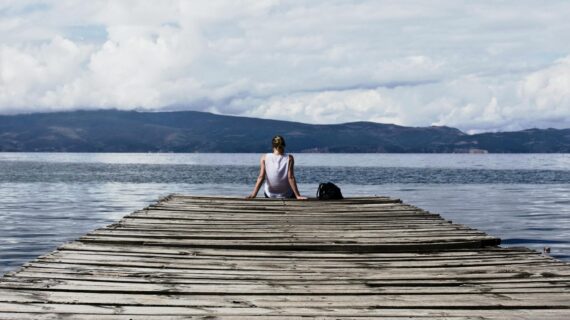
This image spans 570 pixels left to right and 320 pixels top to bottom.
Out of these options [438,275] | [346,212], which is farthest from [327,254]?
[346,212]

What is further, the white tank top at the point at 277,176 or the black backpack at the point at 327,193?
the black backpack at the point at 327,193

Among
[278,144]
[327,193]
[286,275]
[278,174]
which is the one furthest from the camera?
[327,193]

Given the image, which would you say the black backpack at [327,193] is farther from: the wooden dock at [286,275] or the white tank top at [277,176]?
the wooden dock at [286,275]

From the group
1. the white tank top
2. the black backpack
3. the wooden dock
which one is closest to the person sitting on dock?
the white tank top

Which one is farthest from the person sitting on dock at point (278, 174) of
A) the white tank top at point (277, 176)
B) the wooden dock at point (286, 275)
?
the wooden dock at point (286, 275)

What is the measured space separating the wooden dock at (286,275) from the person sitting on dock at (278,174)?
383 centimetres

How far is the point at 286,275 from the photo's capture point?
8.17 m

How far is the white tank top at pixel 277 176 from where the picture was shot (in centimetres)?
1684

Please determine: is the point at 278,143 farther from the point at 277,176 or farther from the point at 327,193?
the point at 327,193

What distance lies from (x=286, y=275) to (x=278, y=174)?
9286mm

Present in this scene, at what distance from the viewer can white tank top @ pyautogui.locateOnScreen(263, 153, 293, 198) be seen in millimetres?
16844

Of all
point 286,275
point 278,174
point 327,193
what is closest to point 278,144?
point 278,174

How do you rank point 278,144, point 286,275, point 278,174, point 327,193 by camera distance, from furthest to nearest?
point 327,193
point 278,174
point 278,144
point 286,275

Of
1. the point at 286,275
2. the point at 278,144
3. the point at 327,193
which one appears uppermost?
the point at 278,144
